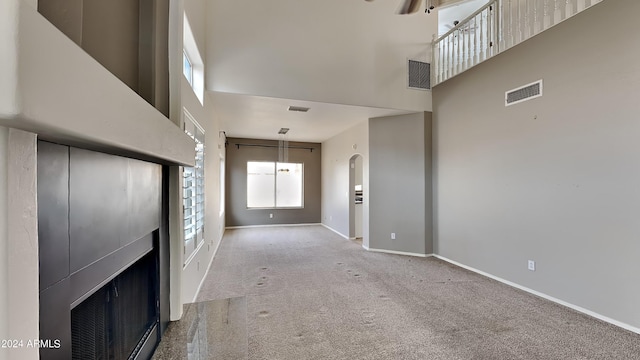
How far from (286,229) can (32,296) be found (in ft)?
23.2

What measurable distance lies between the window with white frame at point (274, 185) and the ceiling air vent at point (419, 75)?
4451mm

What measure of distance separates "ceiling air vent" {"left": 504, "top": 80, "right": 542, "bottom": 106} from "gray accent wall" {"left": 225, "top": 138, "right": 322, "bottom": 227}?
18.1 feet

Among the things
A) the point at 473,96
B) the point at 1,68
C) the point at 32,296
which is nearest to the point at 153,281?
→ the point at 32,296

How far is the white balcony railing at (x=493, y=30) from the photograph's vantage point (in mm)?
3010

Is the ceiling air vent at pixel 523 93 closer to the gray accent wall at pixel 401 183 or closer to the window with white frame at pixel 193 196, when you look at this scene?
the gray accent wall at pixel 401 183

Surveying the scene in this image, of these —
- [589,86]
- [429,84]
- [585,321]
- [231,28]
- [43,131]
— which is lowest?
[585,321]

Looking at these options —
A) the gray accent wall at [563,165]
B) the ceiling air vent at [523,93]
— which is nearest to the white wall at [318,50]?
→ the gray accent wall at [563,165]

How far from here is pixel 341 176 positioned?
22.3 feet

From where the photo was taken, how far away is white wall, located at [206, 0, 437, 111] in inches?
150

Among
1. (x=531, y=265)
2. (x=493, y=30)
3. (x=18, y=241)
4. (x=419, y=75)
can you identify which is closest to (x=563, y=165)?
(x=531, y=265)

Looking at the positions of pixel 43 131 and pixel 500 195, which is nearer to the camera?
pixel 43 131

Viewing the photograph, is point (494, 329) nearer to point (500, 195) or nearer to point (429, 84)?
point (500, 195)

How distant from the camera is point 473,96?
4121mm

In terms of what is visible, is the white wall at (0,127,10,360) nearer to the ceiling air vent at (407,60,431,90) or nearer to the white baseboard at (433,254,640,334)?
the white baseboard at (433,254,640,334)
